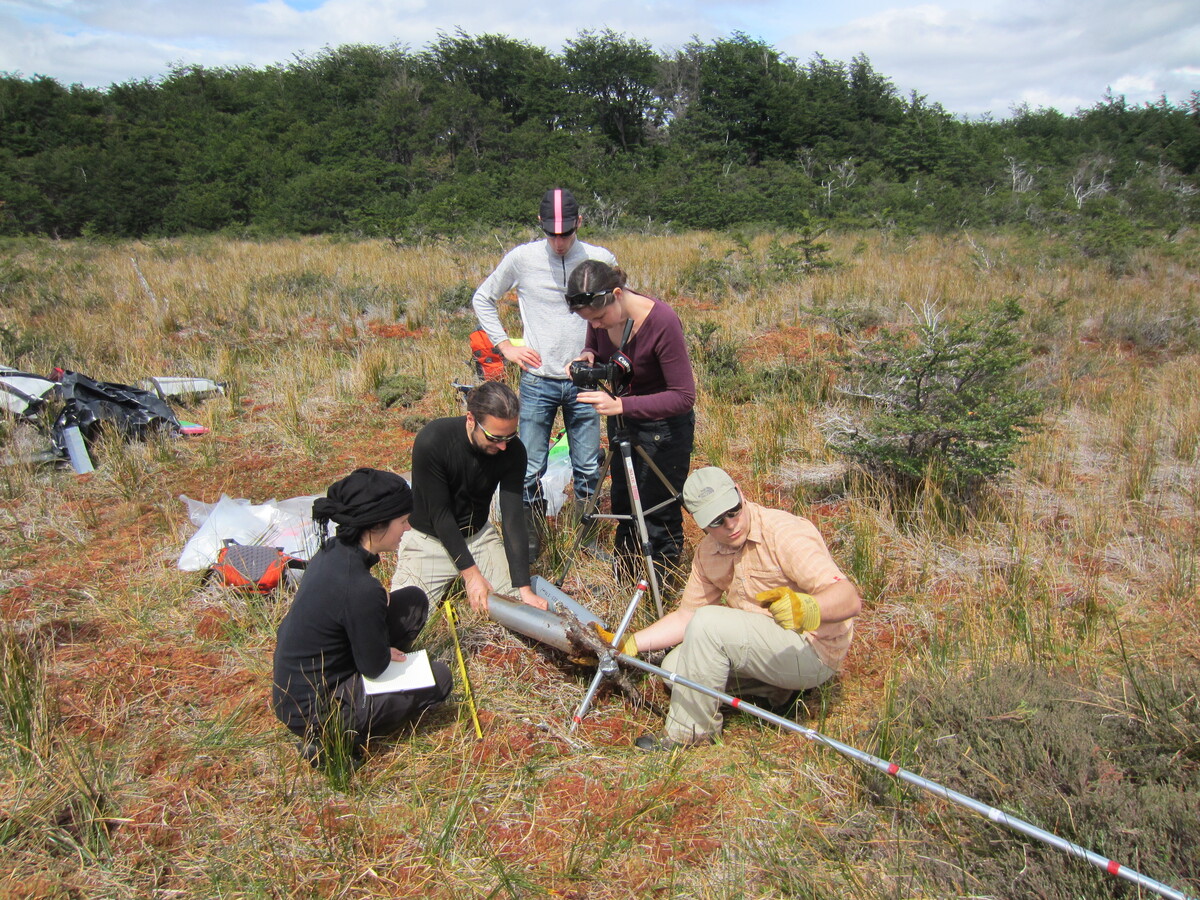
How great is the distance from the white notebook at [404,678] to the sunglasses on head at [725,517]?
43.2 inches

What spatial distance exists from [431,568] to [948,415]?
2953mm

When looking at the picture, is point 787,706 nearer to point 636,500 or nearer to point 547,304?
point 636,500

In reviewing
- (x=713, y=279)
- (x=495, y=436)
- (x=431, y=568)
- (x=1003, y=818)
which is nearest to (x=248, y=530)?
(x=431, y=568)

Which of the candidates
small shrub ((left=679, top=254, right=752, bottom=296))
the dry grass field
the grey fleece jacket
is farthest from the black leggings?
small shrub ((left=679, top=254, right=752, bottom=296))

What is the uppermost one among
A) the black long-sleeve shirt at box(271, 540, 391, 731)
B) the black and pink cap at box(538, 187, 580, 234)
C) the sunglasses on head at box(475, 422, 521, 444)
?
the black and pink cap at box(538, 187, 580, 234)

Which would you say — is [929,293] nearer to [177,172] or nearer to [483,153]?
[483,153]

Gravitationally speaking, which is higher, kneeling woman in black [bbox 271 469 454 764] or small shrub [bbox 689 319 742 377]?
small shrub [bbox 689 319 742 377]

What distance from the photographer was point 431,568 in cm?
329

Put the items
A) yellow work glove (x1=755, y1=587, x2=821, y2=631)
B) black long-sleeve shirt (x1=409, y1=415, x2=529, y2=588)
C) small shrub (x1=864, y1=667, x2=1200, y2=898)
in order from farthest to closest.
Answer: black long-sleeve shirt (x1=409, y1=415, x2=529, y2=588), yellow work glove (x1=755, y1=587, x2=821, y2=631), small shrub (x1=864, y1=667, x2=1200, y2=898)

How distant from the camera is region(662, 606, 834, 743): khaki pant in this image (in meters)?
2.55

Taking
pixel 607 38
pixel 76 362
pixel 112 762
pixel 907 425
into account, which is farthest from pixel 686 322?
pixel 607 38

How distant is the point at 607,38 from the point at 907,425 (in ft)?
119

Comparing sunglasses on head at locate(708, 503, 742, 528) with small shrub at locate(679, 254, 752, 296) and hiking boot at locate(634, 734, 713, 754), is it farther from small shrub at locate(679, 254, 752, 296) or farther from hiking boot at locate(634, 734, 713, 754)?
small shrub at locate(679, 254, 752, 296)

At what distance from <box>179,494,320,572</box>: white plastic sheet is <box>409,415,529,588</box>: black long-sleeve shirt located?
968 mm
